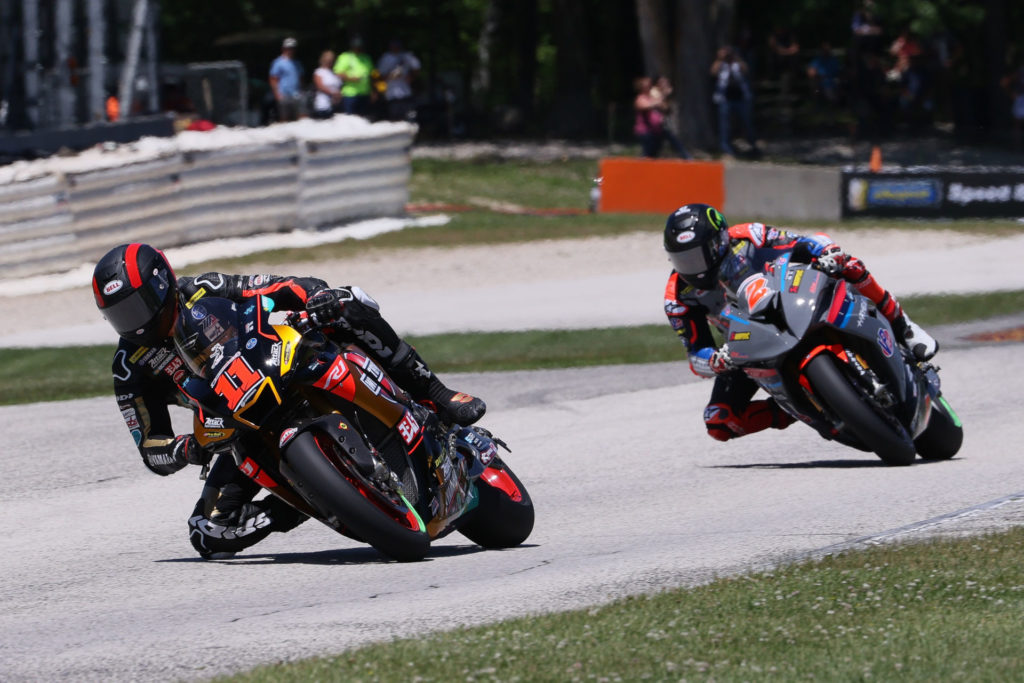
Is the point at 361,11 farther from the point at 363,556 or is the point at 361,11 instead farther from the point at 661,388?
the point at 363,556

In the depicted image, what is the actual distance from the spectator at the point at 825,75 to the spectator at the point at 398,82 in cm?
988

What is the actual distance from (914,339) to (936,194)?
45.3ft

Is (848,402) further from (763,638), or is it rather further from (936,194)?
(936,194)

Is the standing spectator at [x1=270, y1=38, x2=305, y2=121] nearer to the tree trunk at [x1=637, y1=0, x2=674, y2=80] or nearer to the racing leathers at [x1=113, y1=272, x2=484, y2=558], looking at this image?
the tree trunk at [x1=637, y1=0, x2=674, y2=80]

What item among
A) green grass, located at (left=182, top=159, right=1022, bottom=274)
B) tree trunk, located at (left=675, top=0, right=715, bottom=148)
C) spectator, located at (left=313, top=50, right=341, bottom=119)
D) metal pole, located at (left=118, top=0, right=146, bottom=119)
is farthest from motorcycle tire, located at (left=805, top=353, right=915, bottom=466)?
tree trunk, located at (left=675, top=0, right=715, bottom=148)

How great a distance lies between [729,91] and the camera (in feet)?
93.0

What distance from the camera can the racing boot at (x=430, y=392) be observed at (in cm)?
688

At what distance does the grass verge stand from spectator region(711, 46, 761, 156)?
12.9 m

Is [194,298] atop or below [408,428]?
atop

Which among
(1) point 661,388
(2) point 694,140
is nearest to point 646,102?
(2) point 694,140

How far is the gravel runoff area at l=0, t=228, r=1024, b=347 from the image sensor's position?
52.8 feet

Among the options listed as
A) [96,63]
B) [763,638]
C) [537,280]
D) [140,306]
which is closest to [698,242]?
[140,306]

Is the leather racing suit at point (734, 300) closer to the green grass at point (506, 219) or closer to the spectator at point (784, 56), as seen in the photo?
the green grass at point (506, 219)

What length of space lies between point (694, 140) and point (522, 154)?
145 inches
